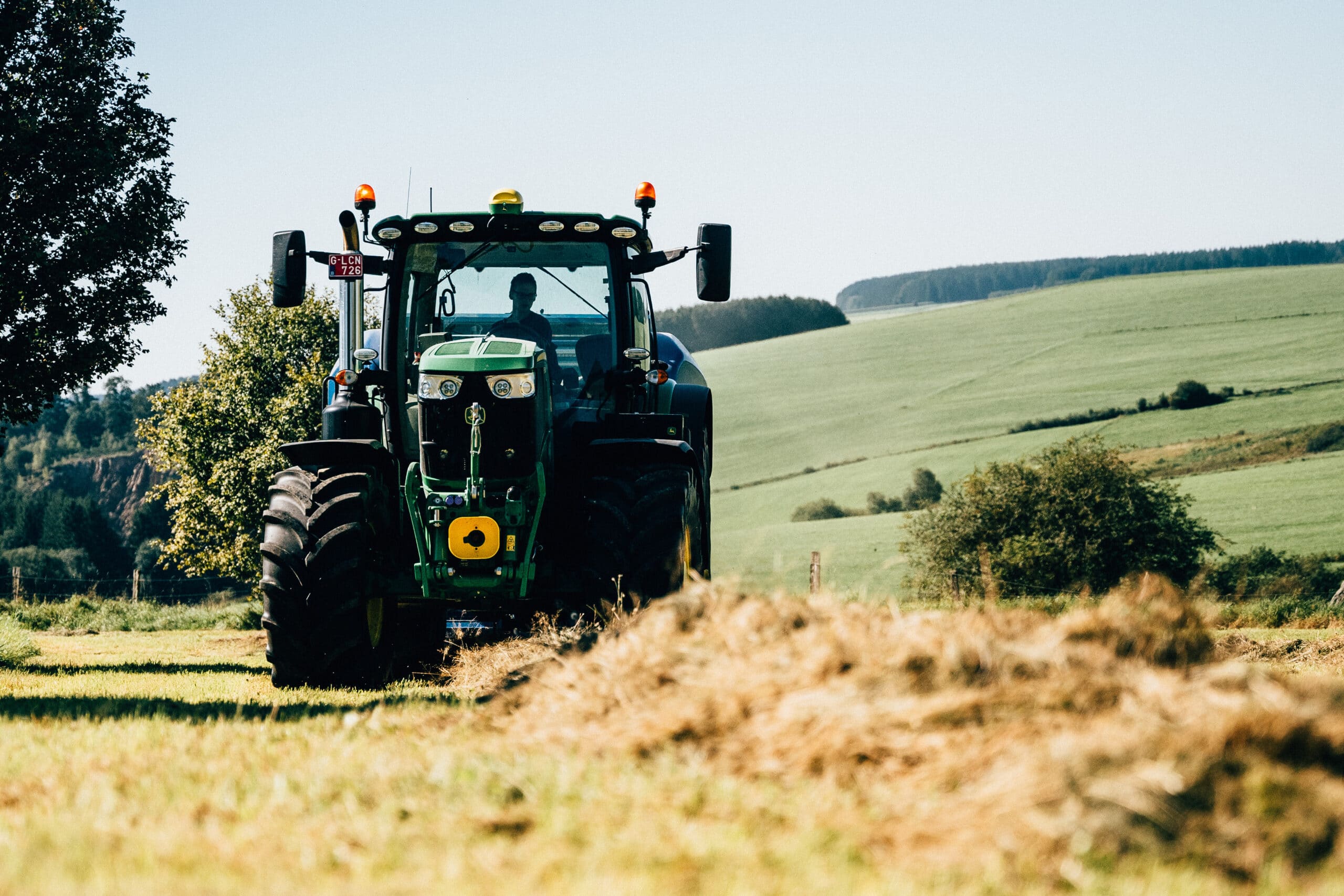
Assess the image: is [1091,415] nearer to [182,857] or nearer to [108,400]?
[182,857]

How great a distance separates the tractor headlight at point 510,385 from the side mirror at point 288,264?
148 centimetres

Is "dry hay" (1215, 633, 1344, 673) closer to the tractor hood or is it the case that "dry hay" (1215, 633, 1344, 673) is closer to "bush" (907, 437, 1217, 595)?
the tractor hood

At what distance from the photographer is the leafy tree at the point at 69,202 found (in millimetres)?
15984

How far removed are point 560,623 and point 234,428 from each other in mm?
25281

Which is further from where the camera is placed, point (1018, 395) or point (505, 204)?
point (1018, 395)

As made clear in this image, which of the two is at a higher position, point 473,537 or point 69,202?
point 69,202

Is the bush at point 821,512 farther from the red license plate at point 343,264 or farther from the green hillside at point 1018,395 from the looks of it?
the red license plate at point 343,264

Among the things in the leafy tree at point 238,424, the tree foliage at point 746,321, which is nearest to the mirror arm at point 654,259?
the leafy tree at point 238,424

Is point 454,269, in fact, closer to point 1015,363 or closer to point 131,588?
point 131,588

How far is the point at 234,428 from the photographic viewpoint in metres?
30.9

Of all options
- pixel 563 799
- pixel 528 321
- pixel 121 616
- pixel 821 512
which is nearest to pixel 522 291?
pixel 528 321

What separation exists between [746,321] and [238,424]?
222 feet

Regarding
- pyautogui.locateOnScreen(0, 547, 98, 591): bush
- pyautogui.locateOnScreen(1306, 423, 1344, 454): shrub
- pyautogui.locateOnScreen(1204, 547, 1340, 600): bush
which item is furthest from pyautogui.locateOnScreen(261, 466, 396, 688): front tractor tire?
pyautogui.locateOnScreen(0, 547, 98, 591): bush

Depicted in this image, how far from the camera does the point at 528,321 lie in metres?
8.45
